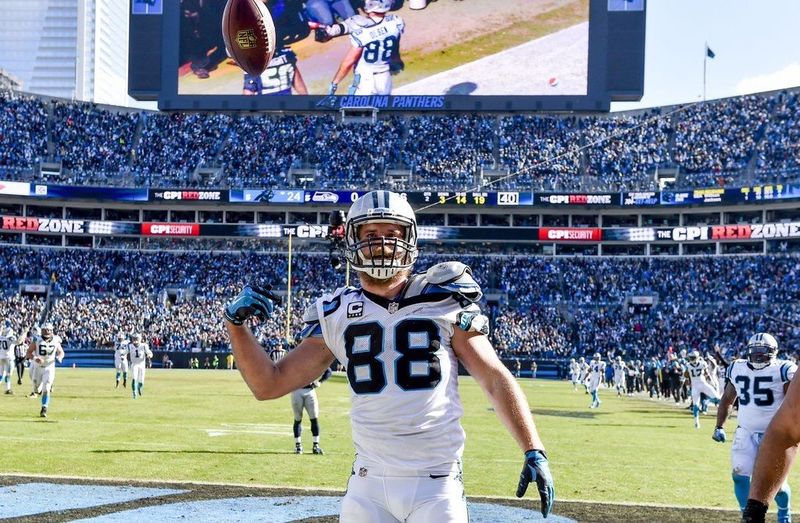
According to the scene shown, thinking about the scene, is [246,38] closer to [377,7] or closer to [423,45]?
[423,45]

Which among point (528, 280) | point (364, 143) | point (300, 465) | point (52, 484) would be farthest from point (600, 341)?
point (52, 484)

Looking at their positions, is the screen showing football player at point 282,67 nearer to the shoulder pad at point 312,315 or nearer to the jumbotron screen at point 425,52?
the jumbotron screen at point 425,52

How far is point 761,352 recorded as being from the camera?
31.8 feet

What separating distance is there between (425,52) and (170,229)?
18631mm

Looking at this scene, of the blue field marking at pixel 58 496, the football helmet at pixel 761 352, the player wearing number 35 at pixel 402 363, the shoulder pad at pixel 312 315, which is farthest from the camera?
the football helmet at pixel 761 352

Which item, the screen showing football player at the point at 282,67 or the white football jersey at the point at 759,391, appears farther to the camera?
the screen showing football player at the point at 282,67

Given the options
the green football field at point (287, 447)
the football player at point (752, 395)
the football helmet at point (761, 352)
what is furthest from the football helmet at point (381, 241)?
the green football field at point (287, 447)

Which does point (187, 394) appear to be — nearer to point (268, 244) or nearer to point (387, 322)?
point (387, 322)

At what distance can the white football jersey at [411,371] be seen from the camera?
423 cm

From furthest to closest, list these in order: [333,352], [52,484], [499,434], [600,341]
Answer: [600,341] → [499,434] → [52,484] → [333,352]

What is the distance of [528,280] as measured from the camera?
2152 inches

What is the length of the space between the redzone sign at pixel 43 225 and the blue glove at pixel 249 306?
5487 centimetres

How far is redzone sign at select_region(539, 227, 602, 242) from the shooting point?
2202 inches

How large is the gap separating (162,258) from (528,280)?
21.8 m
